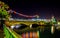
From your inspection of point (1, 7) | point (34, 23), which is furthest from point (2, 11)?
point (34, 23)

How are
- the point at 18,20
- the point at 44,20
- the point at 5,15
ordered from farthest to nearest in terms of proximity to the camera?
the point at 44,20, the point at 18,20, the point at 5,15

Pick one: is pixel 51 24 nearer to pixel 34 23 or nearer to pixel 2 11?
pixel 34 23

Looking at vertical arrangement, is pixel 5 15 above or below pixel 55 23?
above

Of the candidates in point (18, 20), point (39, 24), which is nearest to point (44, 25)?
point (39, 24)

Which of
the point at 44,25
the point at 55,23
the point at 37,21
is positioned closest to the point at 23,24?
the point at 37,21

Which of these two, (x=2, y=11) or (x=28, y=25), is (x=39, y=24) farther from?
(x=2, y=11)

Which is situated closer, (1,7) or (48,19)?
(1,7)

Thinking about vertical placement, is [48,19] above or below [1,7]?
below

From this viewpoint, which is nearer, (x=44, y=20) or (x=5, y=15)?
(x=5, y=15)

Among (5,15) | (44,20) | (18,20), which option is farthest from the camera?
(44,20)
